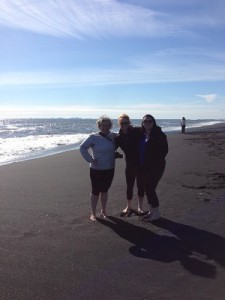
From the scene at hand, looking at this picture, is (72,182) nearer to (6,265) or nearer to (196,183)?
(196,183)

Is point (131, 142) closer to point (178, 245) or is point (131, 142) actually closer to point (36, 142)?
point (178, 245)

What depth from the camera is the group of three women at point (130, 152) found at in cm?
656

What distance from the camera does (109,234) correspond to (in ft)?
19.5

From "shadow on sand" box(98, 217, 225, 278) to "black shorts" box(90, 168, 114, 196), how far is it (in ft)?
1.80

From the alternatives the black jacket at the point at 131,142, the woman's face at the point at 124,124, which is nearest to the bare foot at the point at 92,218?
the black jacket at the point at 131,142

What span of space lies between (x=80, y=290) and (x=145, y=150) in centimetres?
302

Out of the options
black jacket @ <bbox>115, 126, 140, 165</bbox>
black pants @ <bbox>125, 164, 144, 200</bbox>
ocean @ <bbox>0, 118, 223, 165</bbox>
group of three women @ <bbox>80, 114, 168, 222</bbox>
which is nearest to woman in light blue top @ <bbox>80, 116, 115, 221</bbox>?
group of three women @ <bbox>80, 114, 168, 222</bbox>

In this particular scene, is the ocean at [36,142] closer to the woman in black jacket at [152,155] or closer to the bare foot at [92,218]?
the bare foot at [92,218]

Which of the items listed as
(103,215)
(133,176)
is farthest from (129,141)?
(103,215)

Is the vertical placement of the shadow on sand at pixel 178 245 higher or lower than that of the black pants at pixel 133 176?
lower

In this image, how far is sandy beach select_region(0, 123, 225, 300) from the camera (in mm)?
4191

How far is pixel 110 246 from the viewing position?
5422 millimetres

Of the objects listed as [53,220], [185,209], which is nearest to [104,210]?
[53,220]

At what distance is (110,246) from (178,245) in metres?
0.93
